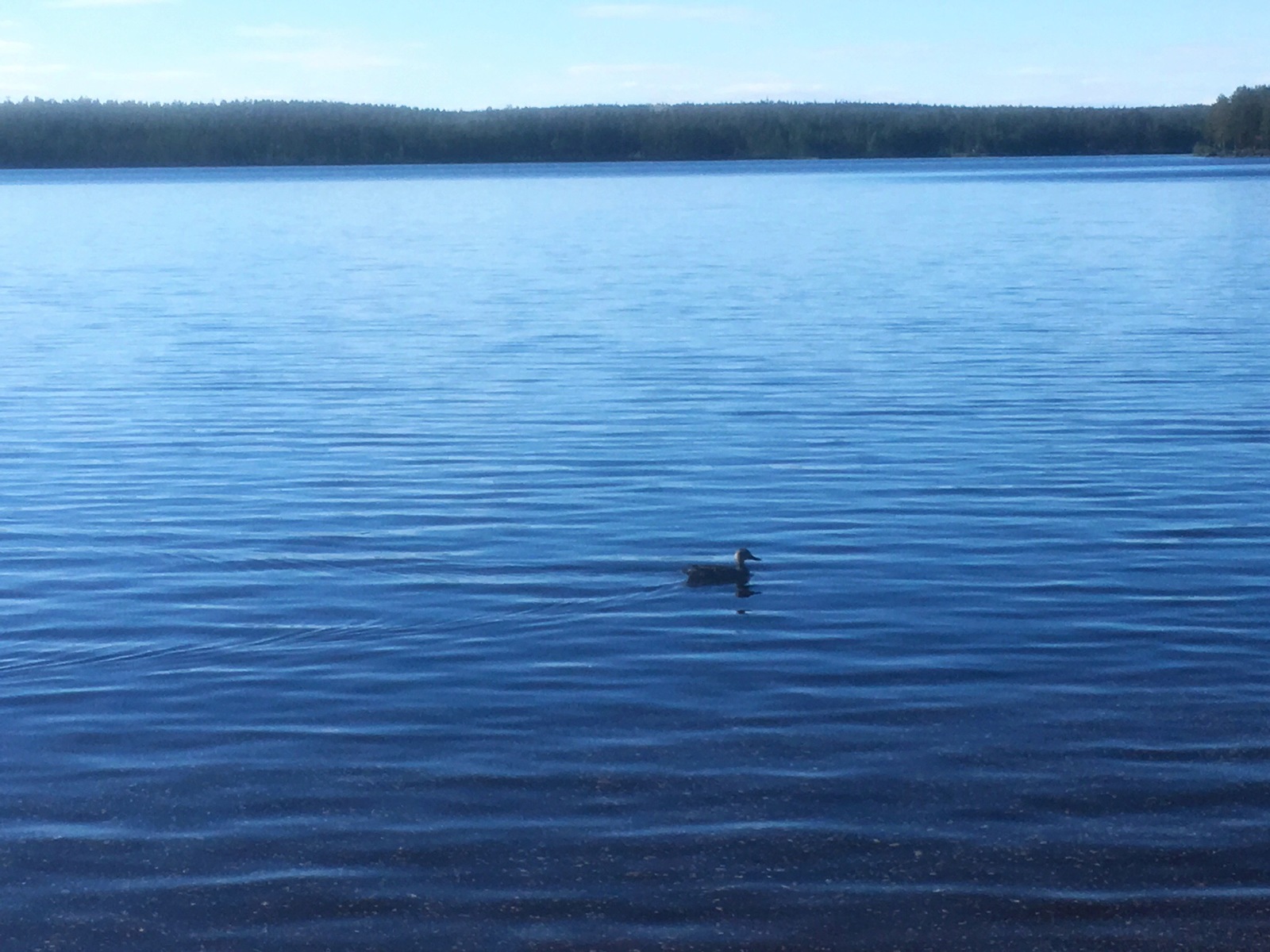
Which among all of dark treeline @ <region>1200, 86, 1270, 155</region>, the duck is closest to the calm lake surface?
the duck

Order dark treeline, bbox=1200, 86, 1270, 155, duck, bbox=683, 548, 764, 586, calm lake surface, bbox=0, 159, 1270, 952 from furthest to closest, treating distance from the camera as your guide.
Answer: dark treeline, bbox=1200, 86, 1270, 155, duck, bbox=683, 548, 764, 586, calm lake surface, bbox=0, 159, 1270, 952

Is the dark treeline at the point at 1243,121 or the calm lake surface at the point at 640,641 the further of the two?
the dark treeline at the point at 1243,121

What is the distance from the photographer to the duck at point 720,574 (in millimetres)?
12539

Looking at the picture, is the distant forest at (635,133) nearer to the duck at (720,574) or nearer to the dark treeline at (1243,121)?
the dark treeline at (1243,121)

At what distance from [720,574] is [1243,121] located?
14153 cm

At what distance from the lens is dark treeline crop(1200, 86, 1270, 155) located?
141m

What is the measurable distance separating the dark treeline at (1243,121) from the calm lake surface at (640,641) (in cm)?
12333

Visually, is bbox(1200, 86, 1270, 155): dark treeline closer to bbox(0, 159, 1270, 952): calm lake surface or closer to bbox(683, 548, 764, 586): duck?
bbox(0, 159, 1270, 952): calm lake surface

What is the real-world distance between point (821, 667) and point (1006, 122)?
17061cm

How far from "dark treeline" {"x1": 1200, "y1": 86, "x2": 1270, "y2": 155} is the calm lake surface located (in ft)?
405

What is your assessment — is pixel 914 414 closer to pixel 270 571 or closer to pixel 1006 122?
pixel 270 571

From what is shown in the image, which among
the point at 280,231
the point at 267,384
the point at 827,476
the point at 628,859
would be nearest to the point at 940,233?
the point at 280,231

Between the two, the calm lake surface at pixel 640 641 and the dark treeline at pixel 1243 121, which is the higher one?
the dark treeline at pixel 1243 121

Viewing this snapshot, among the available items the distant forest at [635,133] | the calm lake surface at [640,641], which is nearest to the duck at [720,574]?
the calm lake surface at [640,641]
